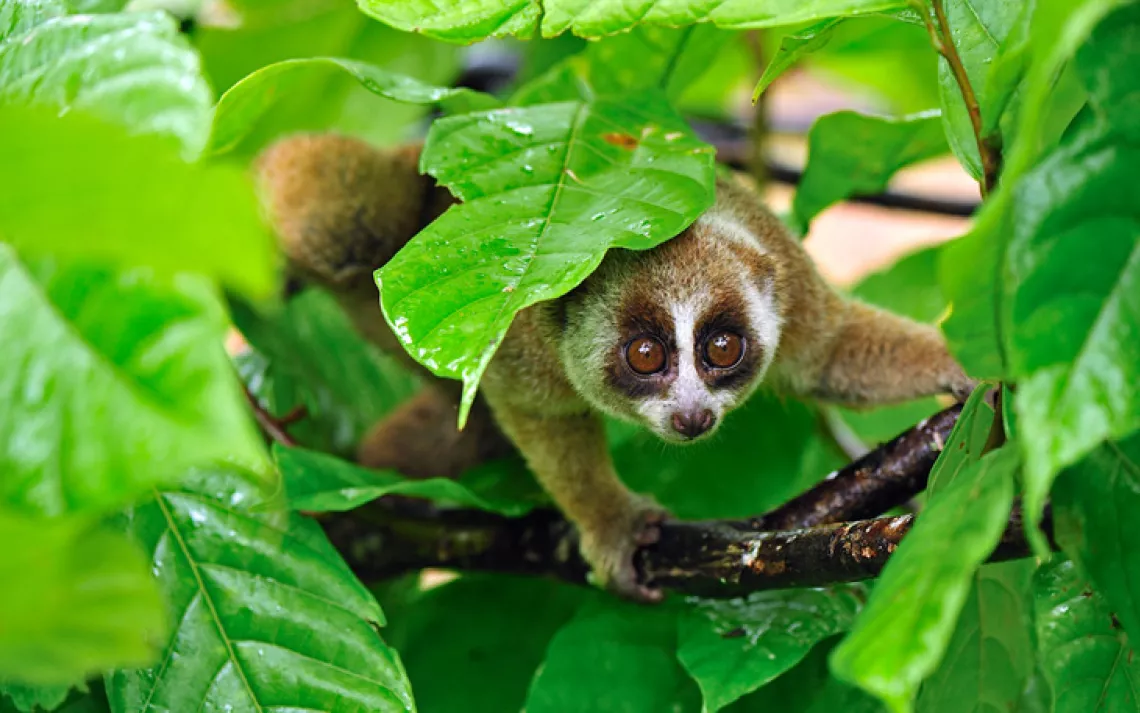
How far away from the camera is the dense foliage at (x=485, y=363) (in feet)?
2.82

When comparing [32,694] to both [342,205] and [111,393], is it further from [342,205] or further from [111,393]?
[342,205]

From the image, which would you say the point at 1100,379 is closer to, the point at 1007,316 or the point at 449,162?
the point at 1007,316

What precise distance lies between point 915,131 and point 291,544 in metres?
1.64

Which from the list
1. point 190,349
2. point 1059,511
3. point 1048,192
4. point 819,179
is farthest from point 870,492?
→ point 190,349

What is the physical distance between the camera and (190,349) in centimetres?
87

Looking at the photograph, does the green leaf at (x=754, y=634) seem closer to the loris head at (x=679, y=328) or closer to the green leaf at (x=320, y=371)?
the loris head at (x=679, y=328)

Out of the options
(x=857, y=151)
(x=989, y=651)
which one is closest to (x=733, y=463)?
(x=857, y=151)

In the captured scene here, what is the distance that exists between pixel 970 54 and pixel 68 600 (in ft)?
4.45

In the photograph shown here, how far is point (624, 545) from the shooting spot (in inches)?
92.4

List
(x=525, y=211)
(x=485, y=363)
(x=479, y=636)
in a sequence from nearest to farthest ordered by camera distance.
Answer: (x=485, y=363) → (x=525, y=211) → (x=479, y=636)

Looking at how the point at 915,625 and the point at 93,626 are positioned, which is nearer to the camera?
the point at 93,626

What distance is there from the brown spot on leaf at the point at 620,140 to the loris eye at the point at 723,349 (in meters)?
0.49

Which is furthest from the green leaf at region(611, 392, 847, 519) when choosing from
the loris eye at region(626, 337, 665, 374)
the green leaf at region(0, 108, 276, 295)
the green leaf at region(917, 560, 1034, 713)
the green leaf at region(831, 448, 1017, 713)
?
the green leaf at region(0, 108, 276, 295)

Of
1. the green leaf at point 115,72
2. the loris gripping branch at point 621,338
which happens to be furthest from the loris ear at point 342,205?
the green leaf at point 115,72
